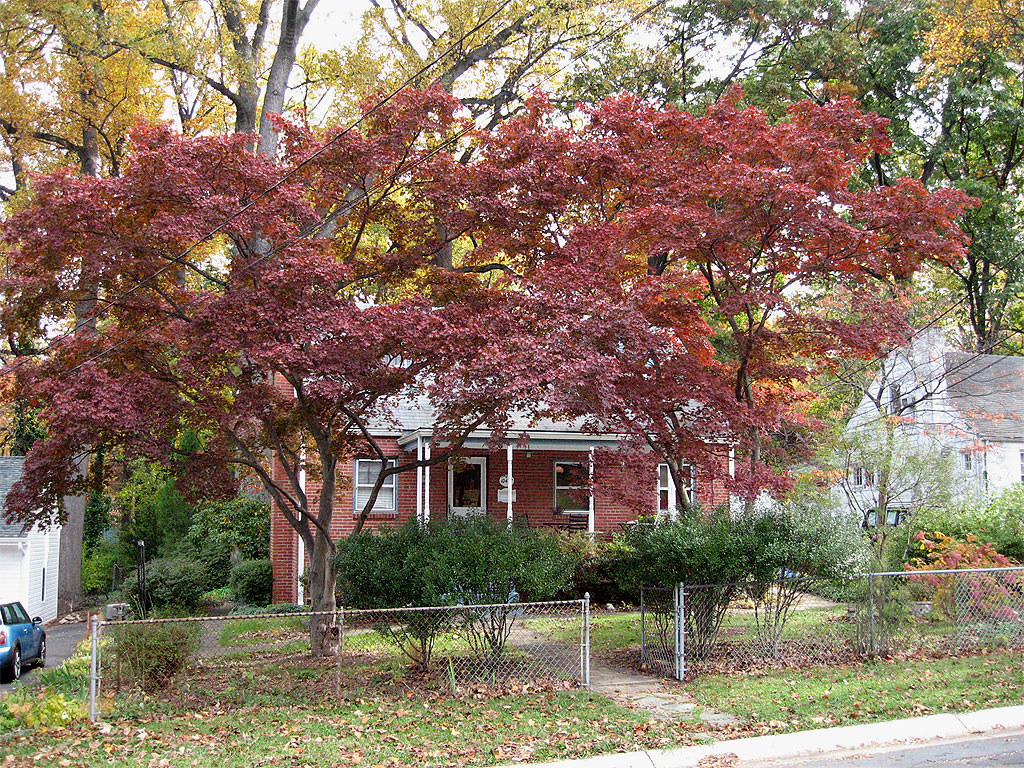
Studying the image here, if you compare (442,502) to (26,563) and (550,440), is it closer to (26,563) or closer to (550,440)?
(550,440)

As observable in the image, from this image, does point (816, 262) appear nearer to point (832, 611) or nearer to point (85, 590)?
point (832, 611)

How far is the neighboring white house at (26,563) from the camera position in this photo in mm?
20875

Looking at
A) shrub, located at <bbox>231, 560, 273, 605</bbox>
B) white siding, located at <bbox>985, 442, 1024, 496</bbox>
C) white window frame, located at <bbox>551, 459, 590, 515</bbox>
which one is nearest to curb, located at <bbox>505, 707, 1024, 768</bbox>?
white window frame, located at <bbox>551, 459, 590, 515</bbox>

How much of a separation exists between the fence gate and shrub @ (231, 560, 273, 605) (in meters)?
10.9

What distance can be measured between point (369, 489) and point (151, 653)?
35.6 ft

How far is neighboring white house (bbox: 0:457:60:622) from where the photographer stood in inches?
822

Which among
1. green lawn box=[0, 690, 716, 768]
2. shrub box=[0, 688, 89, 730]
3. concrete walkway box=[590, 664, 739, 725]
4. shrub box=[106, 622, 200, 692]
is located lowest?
concrete walkway box=[590, 664, 739, 725]

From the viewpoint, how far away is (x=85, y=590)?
30.2 m

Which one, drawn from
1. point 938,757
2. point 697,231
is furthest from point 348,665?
point 697,231

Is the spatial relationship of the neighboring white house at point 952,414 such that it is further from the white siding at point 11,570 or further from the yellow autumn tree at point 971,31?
the white siding at point 11,570

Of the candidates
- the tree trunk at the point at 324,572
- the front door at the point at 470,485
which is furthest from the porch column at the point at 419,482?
the tree trunk at the point at 324,572

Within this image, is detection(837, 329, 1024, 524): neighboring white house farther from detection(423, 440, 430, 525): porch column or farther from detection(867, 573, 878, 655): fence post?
detection(423, 440, 430, 525): porch column

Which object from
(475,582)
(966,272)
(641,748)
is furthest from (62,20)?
(966,272)

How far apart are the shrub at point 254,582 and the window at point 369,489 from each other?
254 centimetres
